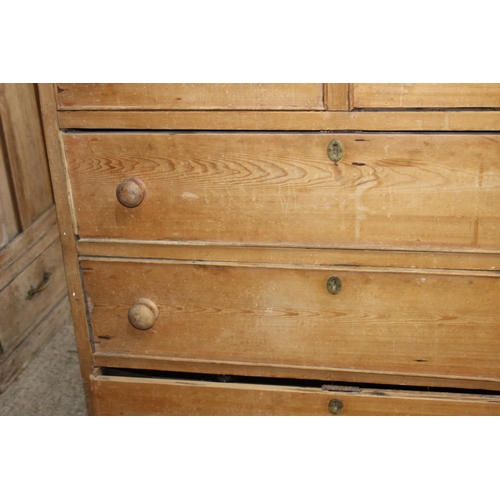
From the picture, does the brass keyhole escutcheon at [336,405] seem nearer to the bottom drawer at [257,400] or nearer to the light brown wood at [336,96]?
the bottom drawer at [257,400]

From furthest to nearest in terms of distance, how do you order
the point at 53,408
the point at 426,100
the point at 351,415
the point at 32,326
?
the point at 32,326
the point at 53,408
the point at 351,415
the point at 426,100

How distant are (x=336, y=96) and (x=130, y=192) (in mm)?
378

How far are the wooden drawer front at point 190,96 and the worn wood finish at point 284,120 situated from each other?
1cm

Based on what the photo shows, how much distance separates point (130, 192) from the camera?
3.87 ft

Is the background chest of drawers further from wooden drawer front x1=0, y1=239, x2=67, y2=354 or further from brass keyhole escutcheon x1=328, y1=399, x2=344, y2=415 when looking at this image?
wooden drawer front x1=0, y1=239, x2=67, y2=354

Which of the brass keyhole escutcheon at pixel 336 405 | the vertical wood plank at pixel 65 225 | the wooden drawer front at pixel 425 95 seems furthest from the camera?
the brass keyhole escutcheon at pixel 336 405

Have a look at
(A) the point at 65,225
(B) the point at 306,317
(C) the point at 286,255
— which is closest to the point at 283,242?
(C) the point at 286,255

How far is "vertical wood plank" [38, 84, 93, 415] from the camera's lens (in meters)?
1.19

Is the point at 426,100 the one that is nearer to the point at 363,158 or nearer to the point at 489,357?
the point at 363,158

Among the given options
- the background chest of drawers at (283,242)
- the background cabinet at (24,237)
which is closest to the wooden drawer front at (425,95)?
the background chest of drawers at (283,242)

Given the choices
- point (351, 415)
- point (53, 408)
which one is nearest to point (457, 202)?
point (351, 415)

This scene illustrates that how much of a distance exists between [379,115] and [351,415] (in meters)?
0.57

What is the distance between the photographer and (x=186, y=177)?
3.92 ft

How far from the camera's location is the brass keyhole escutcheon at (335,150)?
3.74 ft
